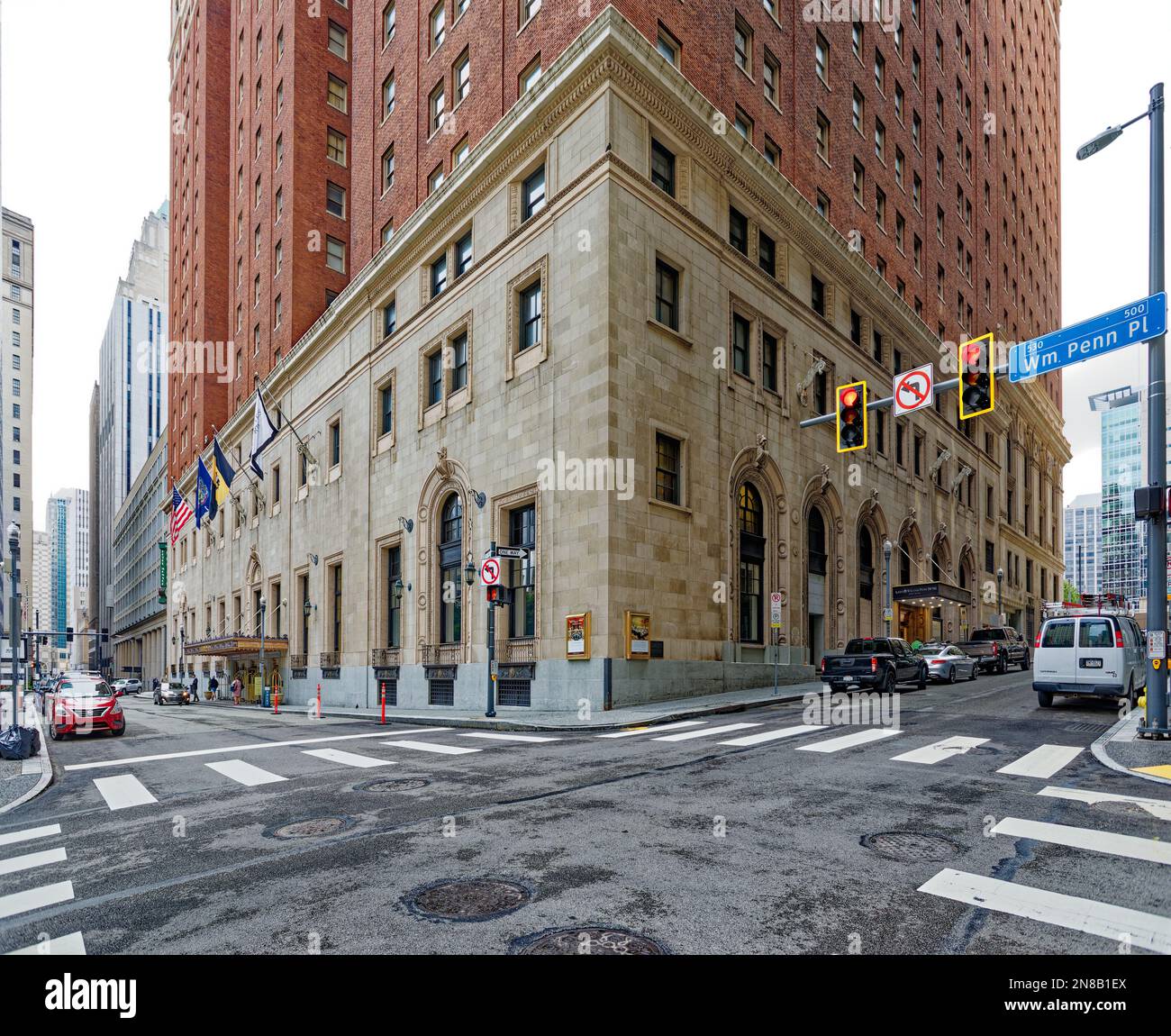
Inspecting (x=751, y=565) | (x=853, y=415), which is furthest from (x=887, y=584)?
(x=853, y=415)

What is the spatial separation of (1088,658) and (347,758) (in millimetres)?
15674

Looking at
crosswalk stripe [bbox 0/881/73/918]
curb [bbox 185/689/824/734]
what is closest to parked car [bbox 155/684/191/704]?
curb [bbox 185/689/824/734]

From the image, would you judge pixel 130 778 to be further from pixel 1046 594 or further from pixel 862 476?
pixel 1046 594

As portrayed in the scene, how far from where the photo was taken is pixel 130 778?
1185cm

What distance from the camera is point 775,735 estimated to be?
13.8 metres

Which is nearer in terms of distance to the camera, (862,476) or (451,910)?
(451,910)

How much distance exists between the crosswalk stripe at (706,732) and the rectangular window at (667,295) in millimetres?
13149

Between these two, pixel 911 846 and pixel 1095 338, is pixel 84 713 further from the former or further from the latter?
pixel 1095 338

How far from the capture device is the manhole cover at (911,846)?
20.5 ft

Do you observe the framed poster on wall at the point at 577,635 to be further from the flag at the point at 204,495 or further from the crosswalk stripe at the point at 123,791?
the flag at the point at 204,495
